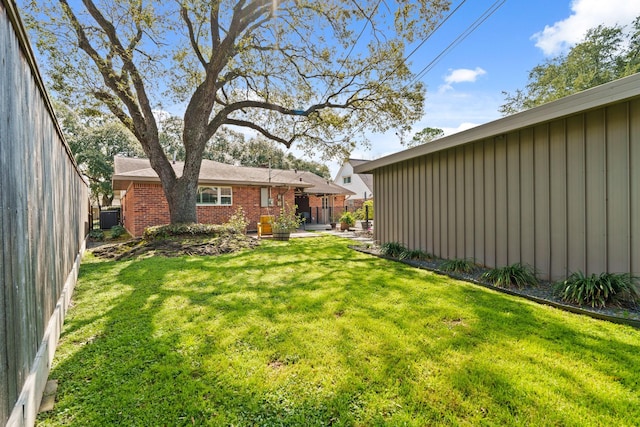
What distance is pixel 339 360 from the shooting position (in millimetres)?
2453

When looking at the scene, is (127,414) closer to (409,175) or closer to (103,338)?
(103,338)

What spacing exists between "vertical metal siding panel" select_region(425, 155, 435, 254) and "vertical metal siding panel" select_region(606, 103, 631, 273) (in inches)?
127

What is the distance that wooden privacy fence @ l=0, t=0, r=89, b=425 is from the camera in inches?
58.0

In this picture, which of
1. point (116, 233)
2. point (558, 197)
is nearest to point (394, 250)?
point (558, 197)

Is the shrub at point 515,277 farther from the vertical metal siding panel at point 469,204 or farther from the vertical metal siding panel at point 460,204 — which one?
the vertical metal siding panel at point 460,204

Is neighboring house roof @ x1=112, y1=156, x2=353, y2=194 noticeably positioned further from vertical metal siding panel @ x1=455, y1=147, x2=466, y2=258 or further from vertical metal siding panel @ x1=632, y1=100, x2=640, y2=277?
vertical metal siding panel @ x1=632, y1=100, x2=640, y2=277

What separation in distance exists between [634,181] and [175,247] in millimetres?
9289

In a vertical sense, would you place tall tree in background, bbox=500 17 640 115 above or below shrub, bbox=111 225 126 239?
above

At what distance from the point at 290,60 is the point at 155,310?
9.45 m

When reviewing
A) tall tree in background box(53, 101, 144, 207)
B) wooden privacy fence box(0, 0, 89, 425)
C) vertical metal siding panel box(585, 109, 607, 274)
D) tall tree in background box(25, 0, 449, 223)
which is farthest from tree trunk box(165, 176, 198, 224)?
tall tree in background box(53, 101, 144, 207)

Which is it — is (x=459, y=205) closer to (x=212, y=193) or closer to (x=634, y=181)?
(x=634, y=181)

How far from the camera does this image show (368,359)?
2.46 meters

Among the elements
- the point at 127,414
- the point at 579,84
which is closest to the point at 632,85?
the point at 127,414

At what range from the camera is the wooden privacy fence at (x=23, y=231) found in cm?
147
